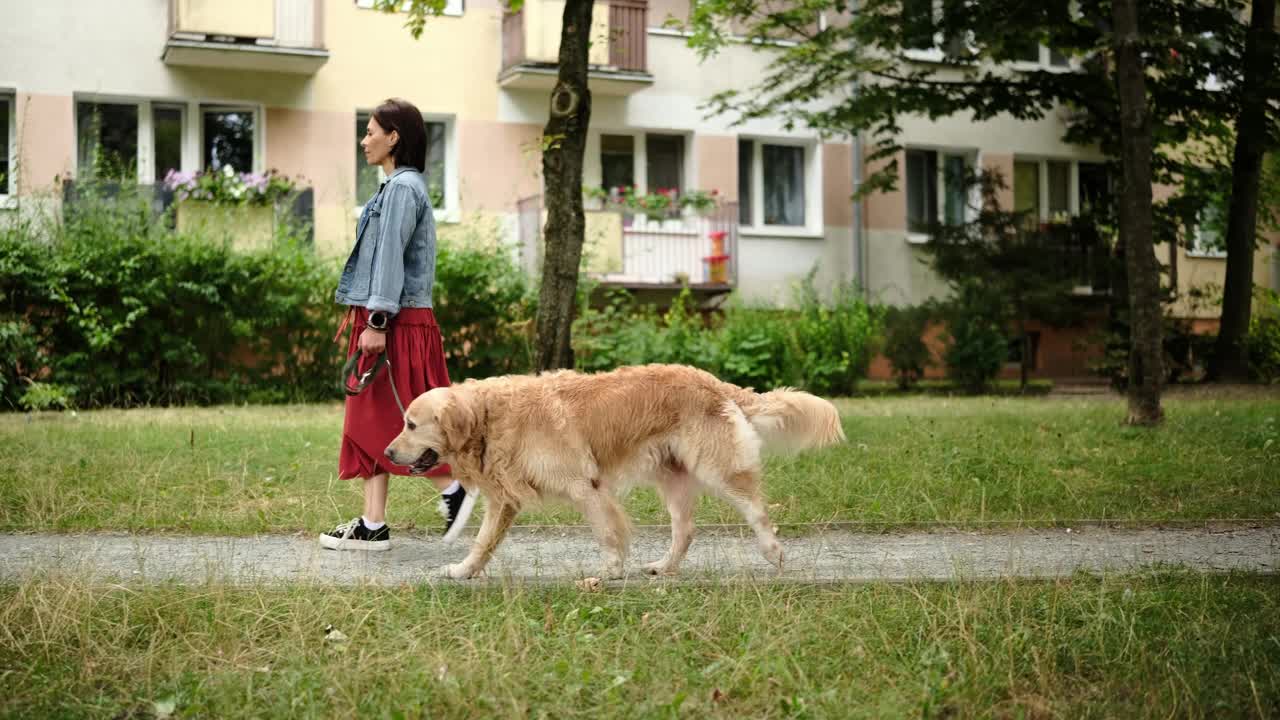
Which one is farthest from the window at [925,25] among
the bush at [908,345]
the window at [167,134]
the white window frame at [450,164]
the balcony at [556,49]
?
the window at [167,134]

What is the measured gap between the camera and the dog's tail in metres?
5.67

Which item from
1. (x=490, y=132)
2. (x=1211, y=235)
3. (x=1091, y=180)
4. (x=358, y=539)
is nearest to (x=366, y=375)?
(x=358, y=539)

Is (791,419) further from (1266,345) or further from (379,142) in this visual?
(1266,345)

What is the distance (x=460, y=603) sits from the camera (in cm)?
477

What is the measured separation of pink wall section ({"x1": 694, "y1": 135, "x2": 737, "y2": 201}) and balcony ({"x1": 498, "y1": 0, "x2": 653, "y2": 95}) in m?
1.84

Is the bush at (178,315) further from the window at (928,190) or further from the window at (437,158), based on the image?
the window at (928,190)

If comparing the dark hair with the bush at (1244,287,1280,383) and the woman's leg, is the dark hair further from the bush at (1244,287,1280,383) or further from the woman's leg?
the bush at (1244,287,1280,383)

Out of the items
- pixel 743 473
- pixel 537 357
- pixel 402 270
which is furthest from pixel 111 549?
pixel 537 357

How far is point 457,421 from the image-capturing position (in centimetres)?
534

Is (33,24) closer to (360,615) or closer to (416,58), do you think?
(416,58)

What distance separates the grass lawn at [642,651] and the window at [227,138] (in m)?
16.9

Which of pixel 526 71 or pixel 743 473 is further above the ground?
pixel 526 71

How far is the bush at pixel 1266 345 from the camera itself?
19.3 m

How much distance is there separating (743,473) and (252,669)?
2379 mm
